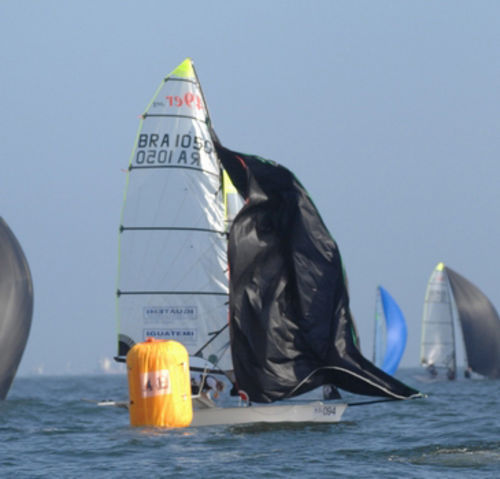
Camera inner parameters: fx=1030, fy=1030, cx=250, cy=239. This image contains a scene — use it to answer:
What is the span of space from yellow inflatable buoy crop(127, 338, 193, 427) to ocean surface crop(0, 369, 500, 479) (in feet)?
0.90

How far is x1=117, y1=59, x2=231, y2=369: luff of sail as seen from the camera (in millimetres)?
20359

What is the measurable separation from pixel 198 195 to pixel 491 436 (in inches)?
293

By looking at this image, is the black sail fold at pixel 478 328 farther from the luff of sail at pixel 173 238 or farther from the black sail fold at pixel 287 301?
the black sail fold at pixel 287 301

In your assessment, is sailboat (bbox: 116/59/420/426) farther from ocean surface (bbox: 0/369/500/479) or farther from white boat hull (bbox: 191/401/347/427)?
ocean surface (bbox: 0/369/500/479)

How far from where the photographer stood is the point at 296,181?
19078mm

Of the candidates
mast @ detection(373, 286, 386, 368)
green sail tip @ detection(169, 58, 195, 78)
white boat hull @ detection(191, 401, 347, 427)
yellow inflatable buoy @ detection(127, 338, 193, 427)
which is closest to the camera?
yellow inflatable buoy @ detection(127, 338, 193, 427)

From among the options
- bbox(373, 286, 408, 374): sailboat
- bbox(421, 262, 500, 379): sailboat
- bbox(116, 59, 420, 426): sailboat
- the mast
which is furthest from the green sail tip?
bbox(421, 262, 500, 379): sailboat

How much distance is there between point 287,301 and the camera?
18.8 meters

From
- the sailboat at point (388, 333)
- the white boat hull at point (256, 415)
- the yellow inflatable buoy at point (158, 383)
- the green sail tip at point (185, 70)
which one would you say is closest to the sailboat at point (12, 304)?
the green sail tip at point (185, 70)

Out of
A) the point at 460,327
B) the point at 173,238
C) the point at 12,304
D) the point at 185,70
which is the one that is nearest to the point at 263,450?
the point at 173,238

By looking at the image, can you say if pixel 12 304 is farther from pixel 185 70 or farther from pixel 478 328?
pixel 478 328

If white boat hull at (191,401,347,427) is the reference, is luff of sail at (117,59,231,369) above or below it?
above

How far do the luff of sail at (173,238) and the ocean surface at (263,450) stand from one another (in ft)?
7.76

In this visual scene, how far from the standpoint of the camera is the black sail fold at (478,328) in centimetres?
5669
